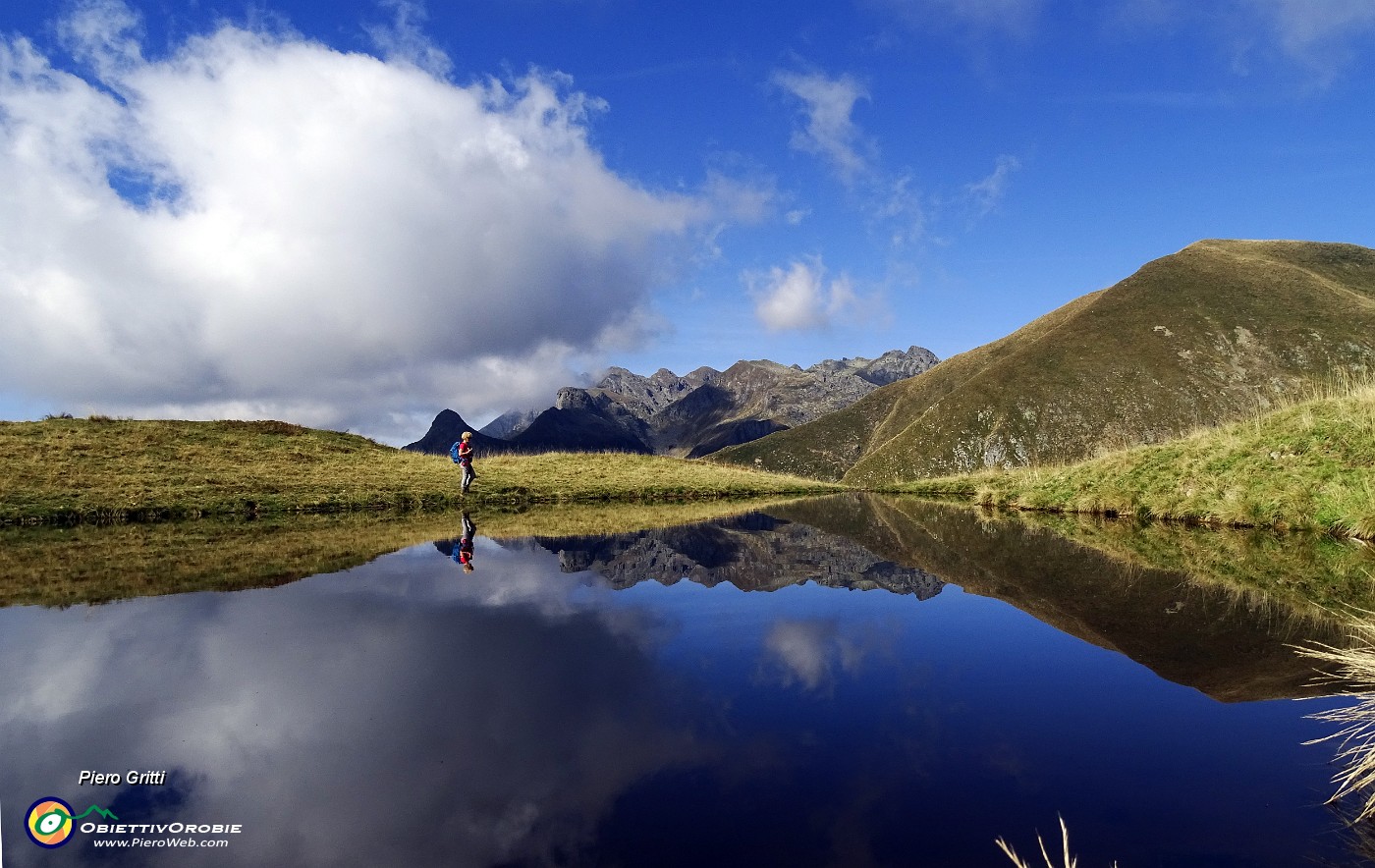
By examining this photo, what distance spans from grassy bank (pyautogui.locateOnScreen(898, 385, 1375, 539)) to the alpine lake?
705cm

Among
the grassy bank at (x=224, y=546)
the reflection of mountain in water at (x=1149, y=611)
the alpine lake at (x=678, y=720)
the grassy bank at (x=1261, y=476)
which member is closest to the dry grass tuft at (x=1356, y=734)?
the alpine lake at (x=678, y=720)

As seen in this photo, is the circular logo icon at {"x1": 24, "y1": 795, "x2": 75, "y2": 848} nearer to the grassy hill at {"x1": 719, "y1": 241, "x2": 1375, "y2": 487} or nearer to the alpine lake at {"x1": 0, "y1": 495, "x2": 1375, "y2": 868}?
the alpine lake at {"x1": 0, "y1": 495, "x2": 1375, "y2": 868}

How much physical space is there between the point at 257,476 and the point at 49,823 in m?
33.7

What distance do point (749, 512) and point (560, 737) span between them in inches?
1039

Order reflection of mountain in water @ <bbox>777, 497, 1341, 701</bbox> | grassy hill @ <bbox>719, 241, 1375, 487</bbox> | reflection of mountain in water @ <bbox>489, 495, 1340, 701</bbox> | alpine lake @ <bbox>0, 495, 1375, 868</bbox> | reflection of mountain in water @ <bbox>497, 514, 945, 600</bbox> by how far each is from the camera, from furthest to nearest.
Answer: grassy hill @ <bbox>719, 241, 1375, 487</bbox> → reflection of mountain in water @ <bbox>497, 514, 945, 600</bbox> → reflection of mountain in water @ <bbox>489, 495, 1340, 701</bbox> → reflection of mountain in water @ <bbox>777, 497, 1341, 701</bbox> → alpine lake @ <bbox>0, 495, 1375, 868</bbox>

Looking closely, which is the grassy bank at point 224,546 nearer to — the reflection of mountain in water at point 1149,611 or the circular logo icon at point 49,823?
the circular logo icon at point 49,823

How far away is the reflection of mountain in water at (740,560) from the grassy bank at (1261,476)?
13.0 metres

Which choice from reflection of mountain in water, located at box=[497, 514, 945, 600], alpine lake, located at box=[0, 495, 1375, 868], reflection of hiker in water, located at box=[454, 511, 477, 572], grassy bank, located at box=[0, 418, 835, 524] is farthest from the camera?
grassy bank, located at box=[0, 418, 835, 524]

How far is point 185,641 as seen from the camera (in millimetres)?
8703

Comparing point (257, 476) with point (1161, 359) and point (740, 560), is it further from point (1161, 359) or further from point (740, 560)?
point (1161, 359)

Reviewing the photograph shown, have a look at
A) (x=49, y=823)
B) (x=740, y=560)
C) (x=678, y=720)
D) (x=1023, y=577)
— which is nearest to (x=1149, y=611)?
(x=1023, y=577)

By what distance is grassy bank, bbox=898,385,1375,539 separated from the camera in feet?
59.2

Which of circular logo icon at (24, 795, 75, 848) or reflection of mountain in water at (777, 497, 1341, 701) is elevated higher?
circular logo icon at (24, 795, 75, 848)

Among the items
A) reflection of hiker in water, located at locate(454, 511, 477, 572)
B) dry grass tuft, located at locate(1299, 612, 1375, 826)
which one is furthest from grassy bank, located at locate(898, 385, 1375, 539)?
reflection of hiker in water, located at locate(454, 511, 477, 572)
